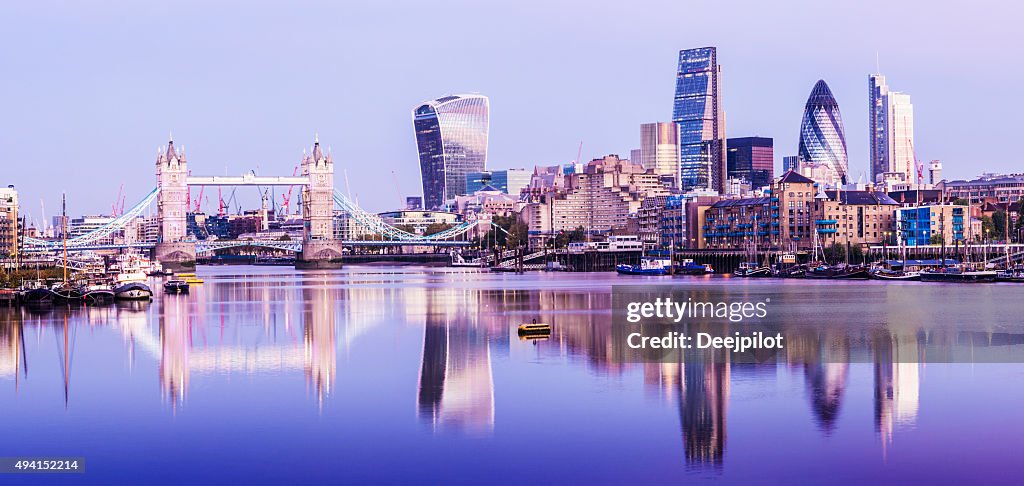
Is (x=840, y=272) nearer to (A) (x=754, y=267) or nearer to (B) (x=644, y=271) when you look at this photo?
(A) (x=754, y=267)

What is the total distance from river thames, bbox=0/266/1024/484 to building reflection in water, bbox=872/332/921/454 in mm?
86

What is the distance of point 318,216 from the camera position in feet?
590

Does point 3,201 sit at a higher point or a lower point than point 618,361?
higher

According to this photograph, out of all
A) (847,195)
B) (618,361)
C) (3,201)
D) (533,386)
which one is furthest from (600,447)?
(847,195)

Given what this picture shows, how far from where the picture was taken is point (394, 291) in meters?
79.4

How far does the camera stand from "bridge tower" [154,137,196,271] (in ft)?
548

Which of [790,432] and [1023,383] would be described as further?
[1023,383]

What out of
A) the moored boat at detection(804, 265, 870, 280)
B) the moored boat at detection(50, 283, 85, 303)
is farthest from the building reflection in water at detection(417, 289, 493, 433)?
the moored boat at detection(804, 265, 870, 280)

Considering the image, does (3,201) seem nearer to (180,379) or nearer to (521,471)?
(180,379)

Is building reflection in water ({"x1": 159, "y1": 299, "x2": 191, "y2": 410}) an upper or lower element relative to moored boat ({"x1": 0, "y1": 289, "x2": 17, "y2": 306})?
lower

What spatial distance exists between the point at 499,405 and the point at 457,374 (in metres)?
5.28

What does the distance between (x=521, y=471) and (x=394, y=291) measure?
190 ft

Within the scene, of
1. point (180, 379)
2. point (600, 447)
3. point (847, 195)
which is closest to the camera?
point (600, 447)

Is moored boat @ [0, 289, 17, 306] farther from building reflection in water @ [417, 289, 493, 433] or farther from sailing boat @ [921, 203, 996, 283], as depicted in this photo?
sailing boat @ [921, 203, 996, 283]
